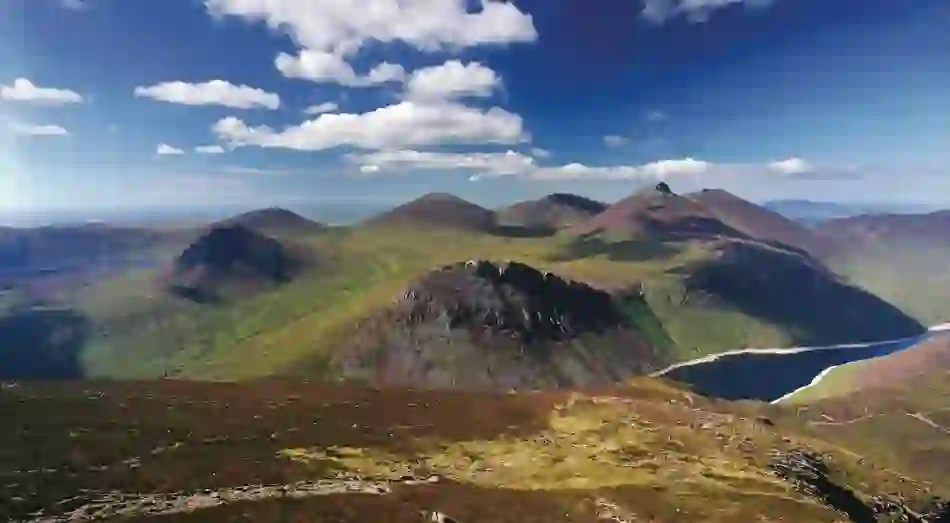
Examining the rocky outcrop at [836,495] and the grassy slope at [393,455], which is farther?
the rocky outcrop at [836,495]

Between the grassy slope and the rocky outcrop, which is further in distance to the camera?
the rocky outcrop

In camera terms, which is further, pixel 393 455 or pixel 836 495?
pixel 836 495

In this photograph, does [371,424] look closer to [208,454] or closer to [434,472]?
[434,472]

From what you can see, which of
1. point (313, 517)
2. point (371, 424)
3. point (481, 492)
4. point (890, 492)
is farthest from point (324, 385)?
point (890, 492)

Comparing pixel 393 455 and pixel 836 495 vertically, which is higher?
pixel 393 455

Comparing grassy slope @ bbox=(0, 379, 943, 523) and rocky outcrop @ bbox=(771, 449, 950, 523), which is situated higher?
grassy slope @ bbox=(0, 379, 943, 523)

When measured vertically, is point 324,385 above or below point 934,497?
above

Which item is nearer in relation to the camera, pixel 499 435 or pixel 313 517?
pixel 313 517

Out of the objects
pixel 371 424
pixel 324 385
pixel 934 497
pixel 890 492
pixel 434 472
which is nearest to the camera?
pixel 434 472
